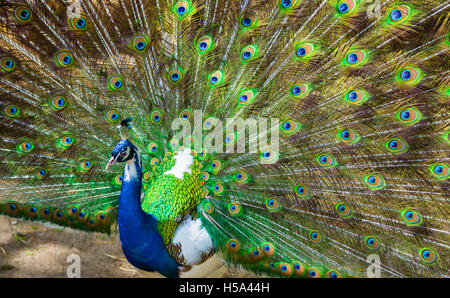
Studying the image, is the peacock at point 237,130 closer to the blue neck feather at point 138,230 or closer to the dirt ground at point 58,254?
the blue neck feather at point 138,230

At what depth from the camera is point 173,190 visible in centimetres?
226

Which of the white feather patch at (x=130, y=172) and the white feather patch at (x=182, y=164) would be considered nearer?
the white feather patch at (x=130, y=172)

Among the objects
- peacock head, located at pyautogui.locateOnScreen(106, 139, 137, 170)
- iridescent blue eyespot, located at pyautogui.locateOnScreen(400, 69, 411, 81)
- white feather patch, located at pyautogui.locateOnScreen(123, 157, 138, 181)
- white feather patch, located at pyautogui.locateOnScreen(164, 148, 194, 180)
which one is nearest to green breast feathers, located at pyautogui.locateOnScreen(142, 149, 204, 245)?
white feather patch, located at pyautogui.locateOnScreen(164, 148, 194, 180)

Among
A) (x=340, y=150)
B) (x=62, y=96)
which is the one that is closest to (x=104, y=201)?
(x=62, y=96)

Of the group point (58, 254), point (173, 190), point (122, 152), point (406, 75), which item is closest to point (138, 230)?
point (173, 190)

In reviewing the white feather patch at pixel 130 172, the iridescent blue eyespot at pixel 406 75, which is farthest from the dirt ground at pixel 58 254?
the iridescent blue eyespot at pixel 406 75

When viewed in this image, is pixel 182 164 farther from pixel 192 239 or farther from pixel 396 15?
pixel 396 15

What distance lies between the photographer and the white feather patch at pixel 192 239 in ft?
7.31

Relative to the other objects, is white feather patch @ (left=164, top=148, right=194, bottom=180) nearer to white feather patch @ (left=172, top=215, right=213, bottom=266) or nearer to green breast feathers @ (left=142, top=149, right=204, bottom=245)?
green breast feathers @ (left=142, top=149, right=204, bottom=245)

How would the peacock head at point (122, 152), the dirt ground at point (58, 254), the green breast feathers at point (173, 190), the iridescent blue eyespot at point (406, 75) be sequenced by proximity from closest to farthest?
the peacock head at point (122, 152)
the iridescent blue eyespot at point (406, 75)
the green breast feathers at point (173, 190)
the dirt ground at point (58, 254)

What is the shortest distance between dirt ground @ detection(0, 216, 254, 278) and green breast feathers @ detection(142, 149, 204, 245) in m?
0.44

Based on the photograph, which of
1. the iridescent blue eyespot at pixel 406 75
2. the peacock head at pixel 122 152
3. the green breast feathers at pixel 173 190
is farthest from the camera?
the green breast feathers at pixel 173 190

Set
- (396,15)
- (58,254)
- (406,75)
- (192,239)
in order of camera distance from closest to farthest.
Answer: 1. (396,15)
2. (406,75)
3. (192,239)
4. (58,254)

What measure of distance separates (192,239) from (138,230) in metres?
0.36
